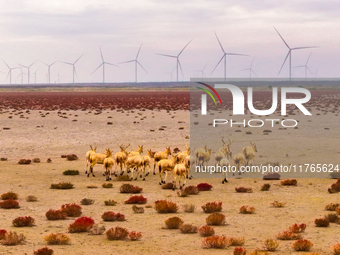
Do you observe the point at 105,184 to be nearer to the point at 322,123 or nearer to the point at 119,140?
the point at 119,140

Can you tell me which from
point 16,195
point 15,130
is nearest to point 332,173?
point 16,195

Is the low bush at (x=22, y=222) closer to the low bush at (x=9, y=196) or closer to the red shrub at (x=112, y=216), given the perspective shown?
the red shrub at (x=112, y=216)

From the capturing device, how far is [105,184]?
21.8m

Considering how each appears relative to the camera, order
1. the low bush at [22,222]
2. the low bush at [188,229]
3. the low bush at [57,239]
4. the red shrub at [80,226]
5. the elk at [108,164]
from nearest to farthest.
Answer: the low bush at [57,239] → the low bush at [188,229] → the red shrub at [80,226] → the low bush at [22,222] → the elk at [108,164]

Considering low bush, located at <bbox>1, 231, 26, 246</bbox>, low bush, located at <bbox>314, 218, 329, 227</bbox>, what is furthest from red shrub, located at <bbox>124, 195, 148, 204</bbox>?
low bush, located at <bbox>314, 218, 329, 227</bbox>

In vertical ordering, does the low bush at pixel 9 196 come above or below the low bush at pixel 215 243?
above

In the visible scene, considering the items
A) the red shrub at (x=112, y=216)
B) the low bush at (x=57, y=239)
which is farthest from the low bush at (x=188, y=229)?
the low bush at (x=57, y=239)

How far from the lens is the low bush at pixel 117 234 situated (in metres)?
13.9

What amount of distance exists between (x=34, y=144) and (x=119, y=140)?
694 centimetres

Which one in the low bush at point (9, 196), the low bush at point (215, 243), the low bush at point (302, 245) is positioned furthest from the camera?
the low bush at point (9, 196)

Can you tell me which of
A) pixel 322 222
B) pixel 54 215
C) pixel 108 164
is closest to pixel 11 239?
pixel 54 215

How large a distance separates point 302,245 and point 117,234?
5.14 meters

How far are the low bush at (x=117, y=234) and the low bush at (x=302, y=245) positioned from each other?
475cm

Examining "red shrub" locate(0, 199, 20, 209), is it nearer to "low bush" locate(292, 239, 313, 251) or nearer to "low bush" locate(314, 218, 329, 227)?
"low bush" locate(292, 239, 313, 251)
